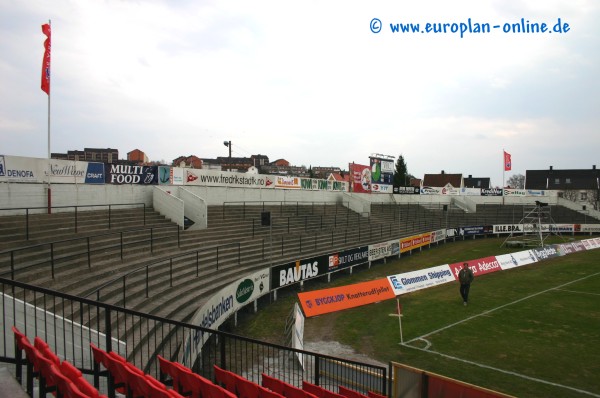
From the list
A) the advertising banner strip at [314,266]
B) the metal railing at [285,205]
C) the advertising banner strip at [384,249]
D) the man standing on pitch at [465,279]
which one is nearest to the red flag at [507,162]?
the metal railing at [285,205]

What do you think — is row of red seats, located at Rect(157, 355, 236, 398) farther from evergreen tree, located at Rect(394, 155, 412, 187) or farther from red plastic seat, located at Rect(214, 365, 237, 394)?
evergreen tree, located at Rect(394, 155, 412, 187)

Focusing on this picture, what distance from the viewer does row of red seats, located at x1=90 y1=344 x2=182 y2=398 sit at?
4883 millimetres

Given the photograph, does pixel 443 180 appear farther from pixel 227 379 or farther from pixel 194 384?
pixel 194 384

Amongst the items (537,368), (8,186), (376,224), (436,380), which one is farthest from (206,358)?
(376,224)

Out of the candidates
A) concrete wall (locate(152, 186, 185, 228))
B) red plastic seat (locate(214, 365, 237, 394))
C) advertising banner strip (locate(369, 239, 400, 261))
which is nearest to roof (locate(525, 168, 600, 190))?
advertising banner strip (locate(369, 239, 400, 261))

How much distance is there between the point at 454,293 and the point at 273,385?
15234mm

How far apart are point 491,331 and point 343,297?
18.4 feet

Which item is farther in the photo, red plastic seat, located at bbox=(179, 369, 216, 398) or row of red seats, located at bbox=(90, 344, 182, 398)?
red plastic seat, located at bbox=(179, 369, 216, 398)

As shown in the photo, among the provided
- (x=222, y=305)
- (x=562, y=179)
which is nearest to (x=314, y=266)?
(x=222, y=305)

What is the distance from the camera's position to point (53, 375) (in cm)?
473

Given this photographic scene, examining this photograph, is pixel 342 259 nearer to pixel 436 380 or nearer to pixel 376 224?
pixel 376 224

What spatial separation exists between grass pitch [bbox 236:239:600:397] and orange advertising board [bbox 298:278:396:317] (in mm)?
384

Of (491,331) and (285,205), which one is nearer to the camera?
(491,331)

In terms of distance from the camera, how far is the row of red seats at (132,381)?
4.88 meters
